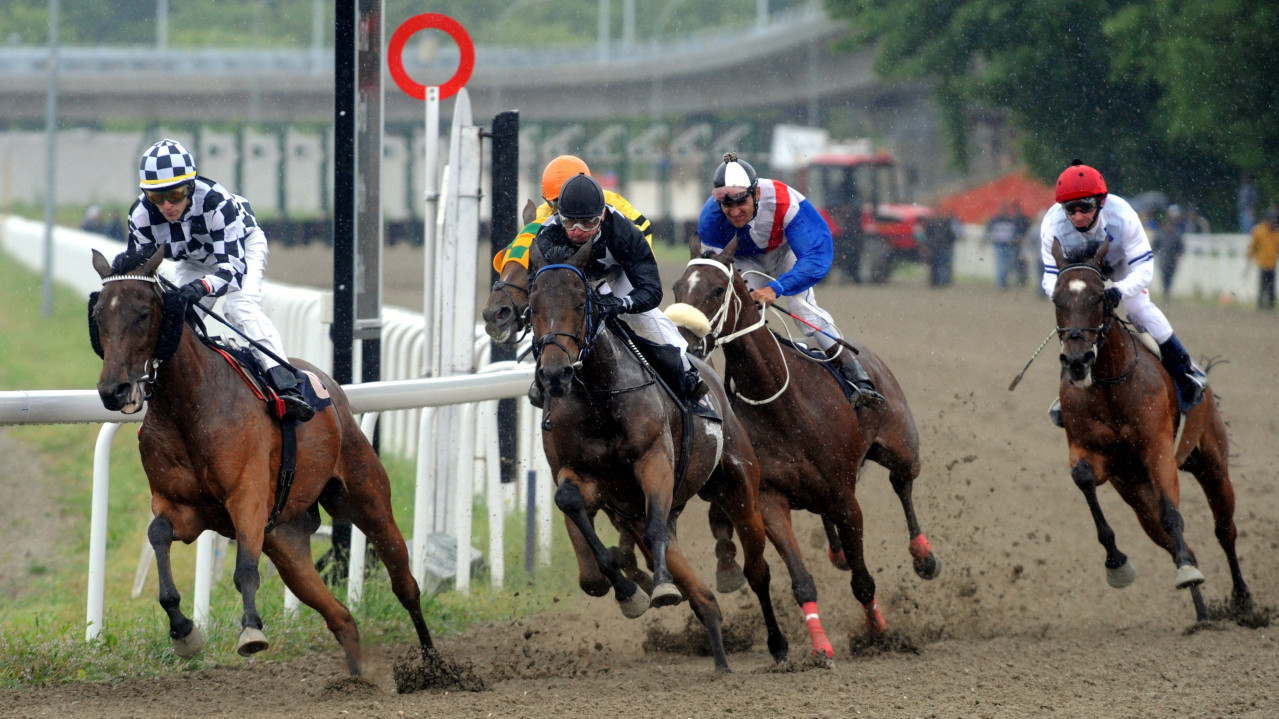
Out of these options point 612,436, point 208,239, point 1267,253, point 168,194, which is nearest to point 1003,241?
point 1267,253

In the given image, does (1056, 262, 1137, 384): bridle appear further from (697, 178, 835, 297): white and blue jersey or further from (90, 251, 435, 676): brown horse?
(90, 251, 435, 676): brown horse

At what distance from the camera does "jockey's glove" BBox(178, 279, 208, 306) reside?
16.0 ft

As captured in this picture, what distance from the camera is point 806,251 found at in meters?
6.66

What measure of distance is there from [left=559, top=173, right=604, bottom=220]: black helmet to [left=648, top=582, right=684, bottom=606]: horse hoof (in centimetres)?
141

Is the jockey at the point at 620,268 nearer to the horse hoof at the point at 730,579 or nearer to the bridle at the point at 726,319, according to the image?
the bridle at the point at 726,319

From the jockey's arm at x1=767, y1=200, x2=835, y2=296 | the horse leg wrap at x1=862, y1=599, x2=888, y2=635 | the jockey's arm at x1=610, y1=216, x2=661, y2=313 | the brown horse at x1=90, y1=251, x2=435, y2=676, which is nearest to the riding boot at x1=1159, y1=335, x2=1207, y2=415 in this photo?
the jockey's arm at x1=767, y1=200, x2=835, y2=296

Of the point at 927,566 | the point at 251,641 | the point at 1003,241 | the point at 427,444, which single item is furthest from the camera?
the point at 1003,241

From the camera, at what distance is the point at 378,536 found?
5.80 meters

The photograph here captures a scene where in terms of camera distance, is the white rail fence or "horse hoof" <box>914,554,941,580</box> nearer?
the white rail fence

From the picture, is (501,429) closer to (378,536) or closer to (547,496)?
(547,496)

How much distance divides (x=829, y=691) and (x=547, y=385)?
1.63m

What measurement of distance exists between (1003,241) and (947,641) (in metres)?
18.7

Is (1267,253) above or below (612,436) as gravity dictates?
above

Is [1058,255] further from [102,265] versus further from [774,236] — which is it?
[102,265]
